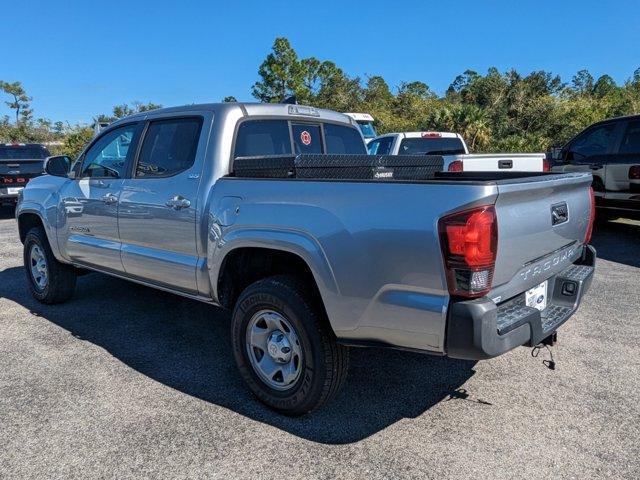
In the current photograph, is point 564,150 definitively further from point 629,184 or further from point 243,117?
point 243,117

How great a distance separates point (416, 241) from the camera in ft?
7.88

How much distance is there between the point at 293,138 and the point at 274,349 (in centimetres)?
181

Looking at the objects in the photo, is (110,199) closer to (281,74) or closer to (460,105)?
(460,105)

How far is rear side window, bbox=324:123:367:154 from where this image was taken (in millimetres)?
4461

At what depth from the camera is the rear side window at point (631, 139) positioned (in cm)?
782

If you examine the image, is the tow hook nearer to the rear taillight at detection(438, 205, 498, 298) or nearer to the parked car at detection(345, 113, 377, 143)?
the rear taillight at detection(438, 205, 498, 298)

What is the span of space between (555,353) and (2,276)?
22.5 feet

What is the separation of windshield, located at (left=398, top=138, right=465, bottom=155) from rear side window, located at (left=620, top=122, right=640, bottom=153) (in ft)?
8.44

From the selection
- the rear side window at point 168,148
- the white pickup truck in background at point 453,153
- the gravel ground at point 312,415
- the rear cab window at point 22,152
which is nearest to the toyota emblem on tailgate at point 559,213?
the gravel ground at point 312,415

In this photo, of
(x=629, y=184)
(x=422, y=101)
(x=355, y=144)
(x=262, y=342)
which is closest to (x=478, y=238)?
(x=262, y=342)

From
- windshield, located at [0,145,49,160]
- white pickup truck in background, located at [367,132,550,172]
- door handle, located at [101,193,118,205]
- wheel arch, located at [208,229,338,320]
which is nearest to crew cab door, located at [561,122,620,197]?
white pickup truck in background, located at [367,132,550,172]

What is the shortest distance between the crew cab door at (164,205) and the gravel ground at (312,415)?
74cm

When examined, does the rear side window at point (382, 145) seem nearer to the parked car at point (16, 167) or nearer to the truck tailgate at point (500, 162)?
the truck tailgate at point (500, 162)

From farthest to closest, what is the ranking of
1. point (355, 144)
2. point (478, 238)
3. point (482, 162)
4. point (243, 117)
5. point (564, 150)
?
point (564, 150) → point (482, 162) → point (355, 144) → point (243, 117) → point (478, 238)
